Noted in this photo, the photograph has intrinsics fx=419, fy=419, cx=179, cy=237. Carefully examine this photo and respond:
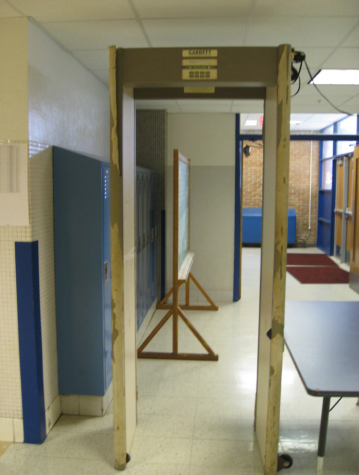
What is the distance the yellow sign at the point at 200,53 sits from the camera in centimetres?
197

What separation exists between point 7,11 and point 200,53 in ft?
3.70

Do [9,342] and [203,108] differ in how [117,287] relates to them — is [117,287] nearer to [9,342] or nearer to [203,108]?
[9,342]

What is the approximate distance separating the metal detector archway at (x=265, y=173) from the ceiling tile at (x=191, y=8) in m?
0.42

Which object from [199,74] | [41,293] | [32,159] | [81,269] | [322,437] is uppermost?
[199,74]

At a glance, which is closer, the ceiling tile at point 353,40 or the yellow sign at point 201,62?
the yellow sign at point 201,62

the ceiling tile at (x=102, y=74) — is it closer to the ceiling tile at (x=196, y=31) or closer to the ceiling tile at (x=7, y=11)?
the ceiling tile at (x=196, y=31)

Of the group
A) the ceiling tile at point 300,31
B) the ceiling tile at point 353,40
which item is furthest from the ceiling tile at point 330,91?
the ceiling tile at point 300,31

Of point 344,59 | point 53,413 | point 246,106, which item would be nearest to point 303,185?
point 246,106

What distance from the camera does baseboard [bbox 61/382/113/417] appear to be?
2770 mm

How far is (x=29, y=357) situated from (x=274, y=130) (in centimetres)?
186

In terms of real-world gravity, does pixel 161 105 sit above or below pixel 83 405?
above

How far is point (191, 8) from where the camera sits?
7.57 ft

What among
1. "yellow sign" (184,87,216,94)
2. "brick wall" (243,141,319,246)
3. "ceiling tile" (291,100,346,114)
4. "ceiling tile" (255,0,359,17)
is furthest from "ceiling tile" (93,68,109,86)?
"brick wall" (243,141,319,246)

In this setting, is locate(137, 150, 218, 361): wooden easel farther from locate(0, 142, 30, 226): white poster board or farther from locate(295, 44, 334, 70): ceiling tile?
locate(0, 142, 30, 226): white poster board
